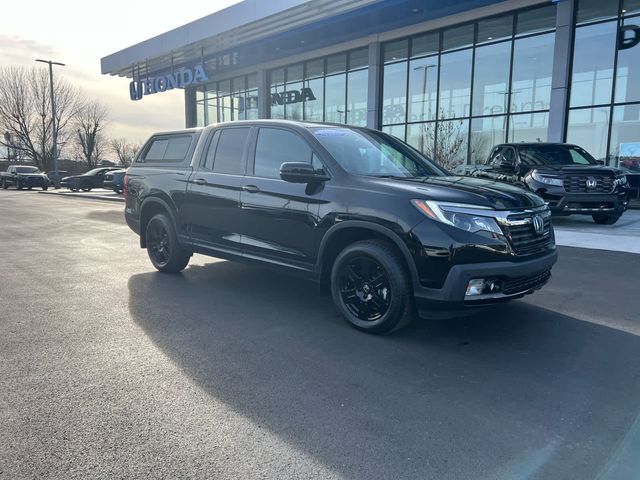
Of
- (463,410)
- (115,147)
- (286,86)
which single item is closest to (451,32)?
(286,86)

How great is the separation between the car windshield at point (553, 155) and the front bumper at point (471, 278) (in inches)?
321

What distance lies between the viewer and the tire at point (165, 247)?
6.42 m

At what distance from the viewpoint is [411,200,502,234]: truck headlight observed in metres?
3.77

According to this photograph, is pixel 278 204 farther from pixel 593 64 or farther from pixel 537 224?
pixel 593 64

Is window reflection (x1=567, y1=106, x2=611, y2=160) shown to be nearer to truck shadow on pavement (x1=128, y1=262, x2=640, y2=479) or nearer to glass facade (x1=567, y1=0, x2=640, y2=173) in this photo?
glass facade (x1=567, y1=0, x2=640, y2=173)

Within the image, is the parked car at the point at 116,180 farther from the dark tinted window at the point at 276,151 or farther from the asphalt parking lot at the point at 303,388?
the dark tinted window at the point at 276,151

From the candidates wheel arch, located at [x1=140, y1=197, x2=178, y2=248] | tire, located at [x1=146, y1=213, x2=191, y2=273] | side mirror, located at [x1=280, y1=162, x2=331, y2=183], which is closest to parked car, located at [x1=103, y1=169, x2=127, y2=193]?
wheel arch, located at [x1=140, y1=197, x2=178, y2=248]

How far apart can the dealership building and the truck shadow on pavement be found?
13460 millimetres

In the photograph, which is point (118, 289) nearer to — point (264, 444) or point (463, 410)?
point (264, 444)

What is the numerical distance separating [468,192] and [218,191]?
2880 mm

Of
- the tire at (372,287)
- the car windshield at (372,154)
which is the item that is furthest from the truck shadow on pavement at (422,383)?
the car windshield at (372,154)

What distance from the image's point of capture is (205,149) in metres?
5.97

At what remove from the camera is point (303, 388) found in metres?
3.30

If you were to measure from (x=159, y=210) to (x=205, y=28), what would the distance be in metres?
18.0
